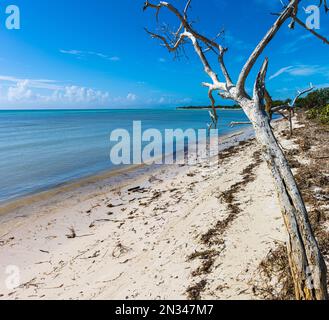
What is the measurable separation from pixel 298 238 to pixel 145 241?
3484 millimetres

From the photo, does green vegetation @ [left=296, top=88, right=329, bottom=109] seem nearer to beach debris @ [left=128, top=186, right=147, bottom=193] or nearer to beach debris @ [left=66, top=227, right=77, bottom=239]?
beach debris @ [left=128, top=186, right=147, bottom=193]

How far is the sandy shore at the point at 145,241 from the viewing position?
161 inches

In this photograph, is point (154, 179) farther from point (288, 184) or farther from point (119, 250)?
point (288, 184)

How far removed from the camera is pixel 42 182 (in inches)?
460

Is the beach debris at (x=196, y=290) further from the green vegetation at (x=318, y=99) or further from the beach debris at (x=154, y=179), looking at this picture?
the green vegetation at (x=318, y=99)

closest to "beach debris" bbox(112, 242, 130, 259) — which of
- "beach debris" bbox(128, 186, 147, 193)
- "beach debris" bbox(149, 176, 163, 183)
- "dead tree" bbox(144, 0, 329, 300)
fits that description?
"dead tree" bbox(144, 0, 329, 300)

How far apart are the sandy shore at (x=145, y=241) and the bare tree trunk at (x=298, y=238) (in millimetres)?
924

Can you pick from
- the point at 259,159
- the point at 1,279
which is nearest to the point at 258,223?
the point at 1,279

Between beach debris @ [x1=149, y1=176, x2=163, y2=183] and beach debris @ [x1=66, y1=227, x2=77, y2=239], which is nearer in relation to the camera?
beach debris @ [x1=66, y1=227, x2=77, y2=239]

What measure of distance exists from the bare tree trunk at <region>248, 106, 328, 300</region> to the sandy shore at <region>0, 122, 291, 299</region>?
92 centimetres

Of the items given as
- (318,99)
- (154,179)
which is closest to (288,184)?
(154,179)

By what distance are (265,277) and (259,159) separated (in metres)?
8.64

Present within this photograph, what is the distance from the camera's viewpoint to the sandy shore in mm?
4082

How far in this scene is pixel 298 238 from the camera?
9.43 ft
